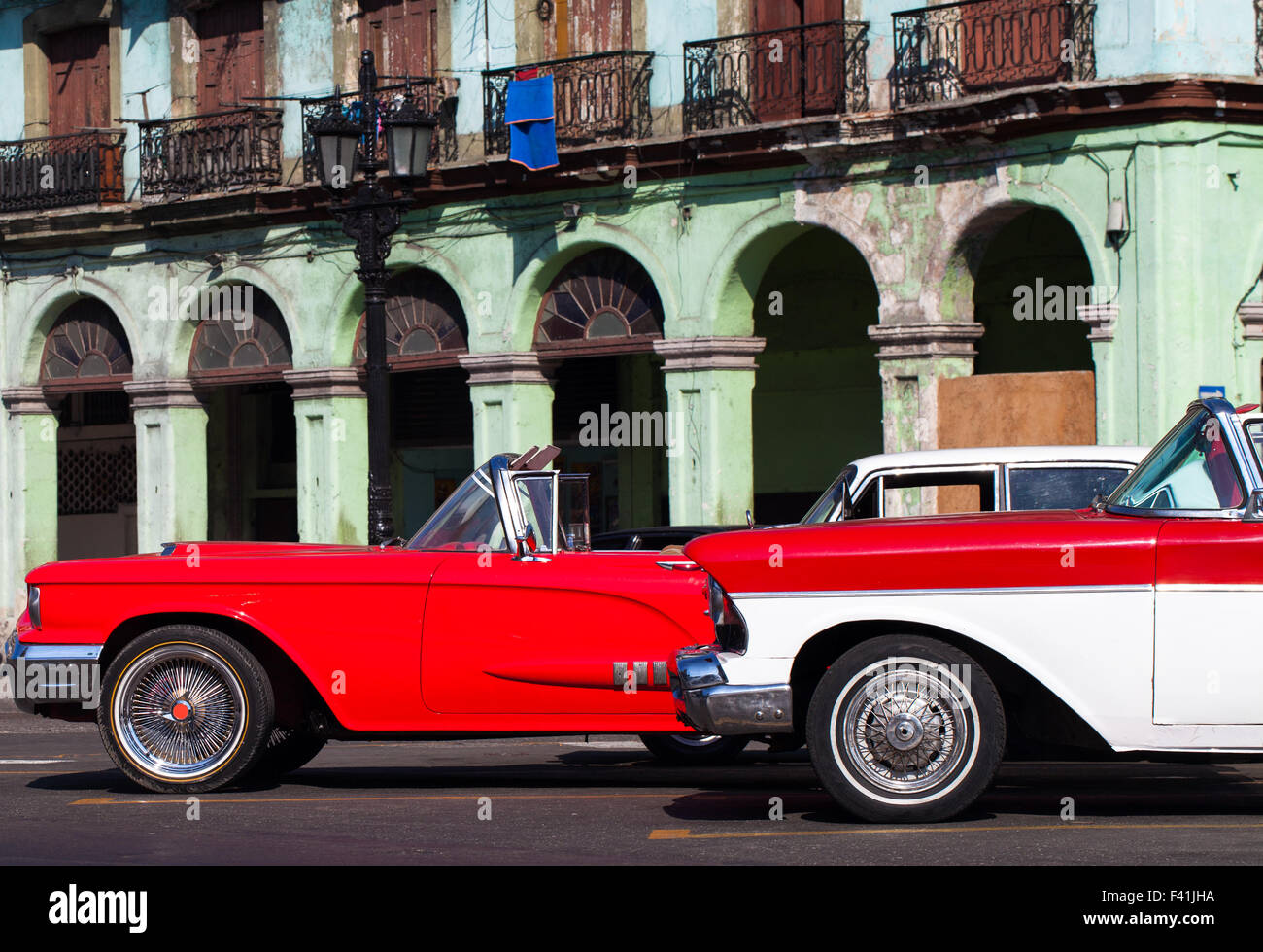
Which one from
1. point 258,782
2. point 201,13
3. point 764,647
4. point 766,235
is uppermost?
point 201,13

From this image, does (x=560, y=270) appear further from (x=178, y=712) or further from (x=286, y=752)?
(x=178, y=712)

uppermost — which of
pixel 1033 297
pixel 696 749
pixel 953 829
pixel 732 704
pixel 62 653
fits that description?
pixel 1033 297

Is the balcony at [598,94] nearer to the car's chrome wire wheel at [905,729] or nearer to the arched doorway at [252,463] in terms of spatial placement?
the arched doorway at [252,463]

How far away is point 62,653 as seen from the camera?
10125 mm

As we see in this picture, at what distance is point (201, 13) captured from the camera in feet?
89.1

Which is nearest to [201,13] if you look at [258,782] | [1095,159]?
[1095,159]

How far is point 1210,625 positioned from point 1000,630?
2.52 feet

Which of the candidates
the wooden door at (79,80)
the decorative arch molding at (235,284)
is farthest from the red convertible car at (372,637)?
the wooden door at (79,80)

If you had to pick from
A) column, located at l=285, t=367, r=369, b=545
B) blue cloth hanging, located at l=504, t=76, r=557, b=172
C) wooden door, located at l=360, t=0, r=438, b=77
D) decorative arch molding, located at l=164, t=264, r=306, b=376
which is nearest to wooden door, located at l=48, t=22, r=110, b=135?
decorative arch molding, located at l=164, t=264, r=306, b=376

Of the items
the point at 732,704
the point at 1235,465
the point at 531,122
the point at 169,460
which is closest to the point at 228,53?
the point at 169,460
